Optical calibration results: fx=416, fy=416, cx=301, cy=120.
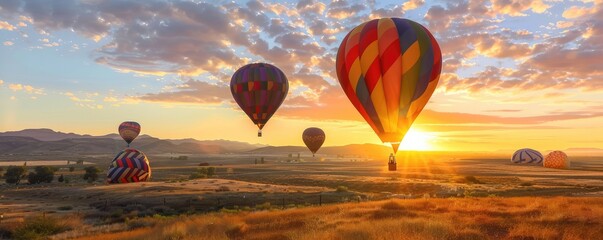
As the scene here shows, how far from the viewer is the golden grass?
14984 mm

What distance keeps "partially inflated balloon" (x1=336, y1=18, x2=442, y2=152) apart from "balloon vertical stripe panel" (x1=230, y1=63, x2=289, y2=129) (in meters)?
19.1

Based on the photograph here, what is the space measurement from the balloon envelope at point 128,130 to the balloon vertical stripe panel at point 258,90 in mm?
58578

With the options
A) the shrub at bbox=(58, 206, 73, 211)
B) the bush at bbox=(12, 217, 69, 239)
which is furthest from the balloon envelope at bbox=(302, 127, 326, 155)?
the bush at bbox=(12, 217, 69, 239)

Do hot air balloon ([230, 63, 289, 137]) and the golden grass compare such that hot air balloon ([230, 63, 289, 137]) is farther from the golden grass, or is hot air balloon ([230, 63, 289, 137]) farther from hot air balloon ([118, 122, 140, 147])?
hot air balloon ([118, 122, 140, 147])

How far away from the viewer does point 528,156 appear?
120 metres

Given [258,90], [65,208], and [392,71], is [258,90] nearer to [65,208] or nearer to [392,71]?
[65,208]

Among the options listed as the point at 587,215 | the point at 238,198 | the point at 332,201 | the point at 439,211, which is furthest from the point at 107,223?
the point at 587,215

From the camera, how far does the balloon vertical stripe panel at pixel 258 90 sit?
46656 millimetres

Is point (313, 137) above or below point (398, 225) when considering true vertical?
above

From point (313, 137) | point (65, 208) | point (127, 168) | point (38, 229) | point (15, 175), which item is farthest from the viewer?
point (313, 137)

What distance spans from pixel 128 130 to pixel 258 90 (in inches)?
2449

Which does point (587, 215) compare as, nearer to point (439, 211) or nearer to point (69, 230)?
point (439, 211)

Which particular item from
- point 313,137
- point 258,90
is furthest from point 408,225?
point 313,137

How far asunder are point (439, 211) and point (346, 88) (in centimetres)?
1121
